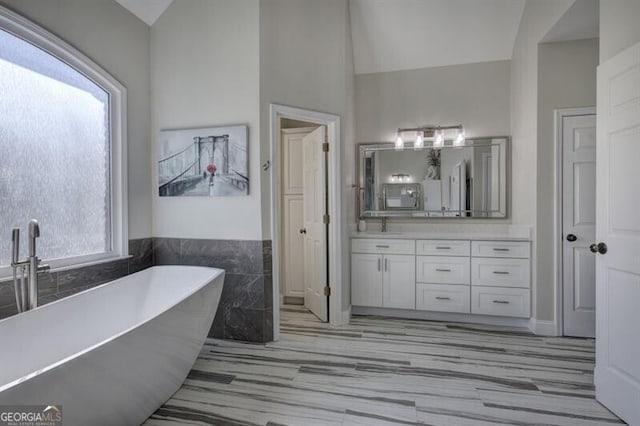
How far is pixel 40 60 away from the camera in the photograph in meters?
2.19

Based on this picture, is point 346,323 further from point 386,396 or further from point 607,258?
point 607,258

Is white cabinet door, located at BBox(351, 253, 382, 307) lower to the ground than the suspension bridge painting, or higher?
lower

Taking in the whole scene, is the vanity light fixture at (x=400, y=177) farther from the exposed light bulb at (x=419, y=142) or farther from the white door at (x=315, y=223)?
the white door at (x=315, y=223)

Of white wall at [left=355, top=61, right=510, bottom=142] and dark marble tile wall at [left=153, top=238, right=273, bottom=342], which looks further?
white wall at [left=355, top=61, right=510, bottom=142]

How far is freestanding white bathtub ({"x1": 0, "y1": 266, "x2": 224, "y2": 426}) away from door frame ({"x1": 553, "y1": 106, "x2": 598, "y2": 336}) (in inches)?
119

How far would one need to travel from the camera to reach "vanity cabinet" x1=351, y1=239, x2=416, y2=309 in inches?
134

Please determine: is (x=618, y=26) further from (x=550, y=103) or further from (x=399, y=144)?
(x=399, y=144)

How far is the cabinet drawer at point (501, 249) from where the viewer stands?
3.14 m

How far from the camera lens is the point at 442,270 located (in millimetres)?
3334

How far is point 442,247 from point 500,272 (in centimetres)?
60

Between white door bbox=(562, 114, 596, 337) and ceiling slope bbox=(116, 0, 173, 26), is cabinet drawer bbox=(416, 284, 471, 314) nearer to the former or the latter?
white door bbox=(562, 114, 596, 337)

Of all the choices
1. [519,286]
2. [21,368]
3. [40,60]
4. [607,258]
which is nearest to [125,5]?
[40,60]

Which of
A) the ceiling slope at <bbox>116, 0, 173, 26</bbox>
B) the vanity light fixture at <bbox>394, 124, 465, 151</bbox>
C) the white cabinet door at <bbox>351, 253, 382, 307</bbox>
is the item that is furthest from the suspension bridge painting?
the vanity light fixture at <bbox>394, 124, 465, 151</bbox>

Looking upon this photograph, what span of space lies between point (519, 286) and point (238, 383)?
2744mm
